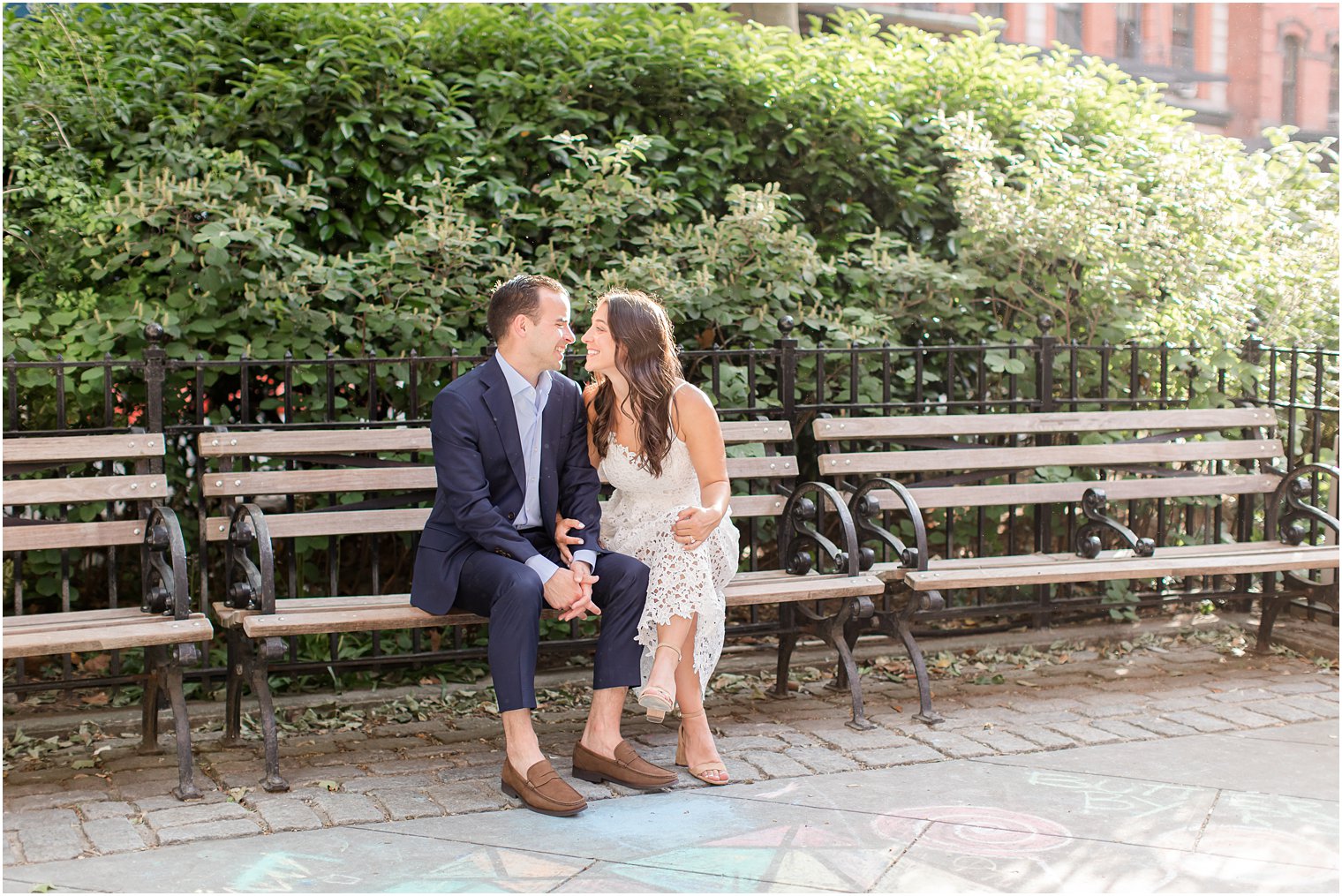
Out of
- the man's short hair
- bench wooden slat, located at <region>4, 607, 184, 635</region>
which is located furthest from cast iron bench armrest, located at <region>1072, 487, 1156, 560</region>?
bench wooden slat, located at <region>4, 607, 184, 635</region>

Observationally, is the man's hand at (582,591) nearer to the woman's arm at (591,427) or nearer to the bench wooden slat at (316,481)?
the woman's arm at (591,427)

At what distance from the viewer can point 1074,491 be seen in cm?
615

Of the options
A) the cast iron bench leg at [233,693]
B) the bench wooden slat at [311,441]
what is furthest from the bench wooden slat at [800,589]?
the cast iron bench leg at [233,693]

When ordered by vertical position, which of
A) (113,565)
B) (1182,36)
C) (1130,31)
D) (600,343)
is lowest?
(113,565)

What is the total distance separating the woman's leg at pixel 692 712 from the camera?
4516mm

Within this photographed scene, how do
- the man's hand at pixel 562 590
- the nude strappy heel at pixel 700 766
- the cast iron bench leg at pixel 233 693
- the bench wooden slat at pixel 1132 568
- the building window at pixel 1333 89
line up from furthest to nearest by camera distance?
the building window at pixel 1333 89
the bench wooden slat at pixel 1132 568
the cast iron bench leg at pixel 233 693
the nude strappy heel at pixel 700 766
the man's hand at pixel 562 590

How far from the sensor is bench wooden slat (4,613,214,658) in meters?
4.05

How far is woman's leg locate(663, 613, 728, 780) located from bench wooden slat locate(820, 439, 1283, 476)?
1434 mm

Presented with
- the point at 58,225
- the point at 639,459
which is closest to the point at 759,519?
the point at 639,459

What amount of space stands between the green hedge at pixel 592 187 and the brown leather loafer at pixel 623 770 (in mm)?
2293

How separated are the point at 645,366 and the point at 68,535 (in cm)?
213

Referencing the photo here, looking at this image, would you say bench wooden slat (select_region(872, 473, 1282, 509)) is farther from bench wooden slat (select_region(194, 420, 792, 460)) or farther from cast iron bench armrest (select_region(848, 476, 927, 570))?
bench wooden slat (select_region(194, 420, 792, 460))

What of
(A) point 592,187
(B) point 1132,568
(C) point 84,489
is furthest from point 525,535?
(B) point 1132,568

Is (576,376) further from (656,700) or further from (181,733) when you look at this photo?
(181,733)
